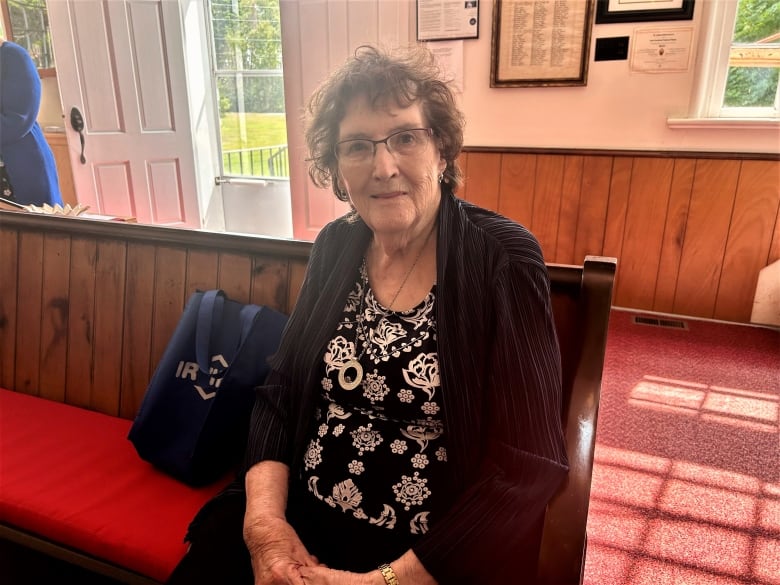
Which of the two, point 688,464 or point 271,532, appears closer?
point 271,532

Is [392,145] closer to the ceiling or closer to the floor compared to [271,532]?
closer to the ceiling

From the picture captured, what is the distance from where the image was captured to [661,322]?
3104mm

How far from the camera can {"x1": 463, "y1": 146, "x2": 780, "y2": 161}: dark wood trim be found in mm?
2818

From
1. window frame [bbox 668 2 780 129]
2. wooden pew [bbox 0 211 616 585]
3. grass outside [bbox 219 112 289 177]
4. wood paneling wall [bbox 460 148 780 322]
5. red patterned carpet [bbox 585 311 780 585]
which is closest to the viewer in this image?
wooden pew [bbox 0 211 616 585]

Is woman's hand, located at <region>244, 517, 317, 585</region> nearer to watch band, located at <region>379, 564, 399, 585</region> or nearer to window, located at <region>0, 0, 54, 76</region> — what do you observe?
watch band, located at <region>379, 564, 399, 585</region>

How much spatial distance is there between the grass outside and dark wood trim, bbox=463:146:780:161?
192cm

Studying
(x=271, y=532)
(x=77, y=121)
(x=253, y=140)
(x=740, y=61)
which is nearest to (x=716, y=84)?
(x=740, y=61)

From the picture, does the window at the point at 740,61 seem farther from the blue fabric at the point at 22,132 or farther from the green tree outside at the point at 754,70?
the blue fabric at the point at 22,132

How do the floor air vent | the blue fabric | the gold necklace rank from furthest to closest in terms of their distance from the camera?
1. the floor air vent
2. the blue fabric
3. the gold necklace

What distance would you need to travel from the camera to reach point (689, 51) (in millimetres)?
2814

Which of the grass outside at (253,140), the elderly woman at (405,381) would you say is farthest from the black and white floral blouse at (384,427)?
the grass outside at (253,140)

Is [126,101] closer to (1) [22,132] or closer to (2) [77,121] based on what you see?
(2) [77,121]

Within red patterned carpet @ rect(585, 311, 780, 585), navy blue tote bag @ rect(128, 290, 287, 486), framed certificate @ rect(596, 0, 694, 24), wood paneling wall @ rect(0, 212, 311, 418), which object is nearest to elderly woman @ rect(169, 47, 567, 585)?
navy blue tote bag @ rect(128, 290, 287, 486)

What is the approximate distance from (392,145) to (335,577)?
0.72 m
